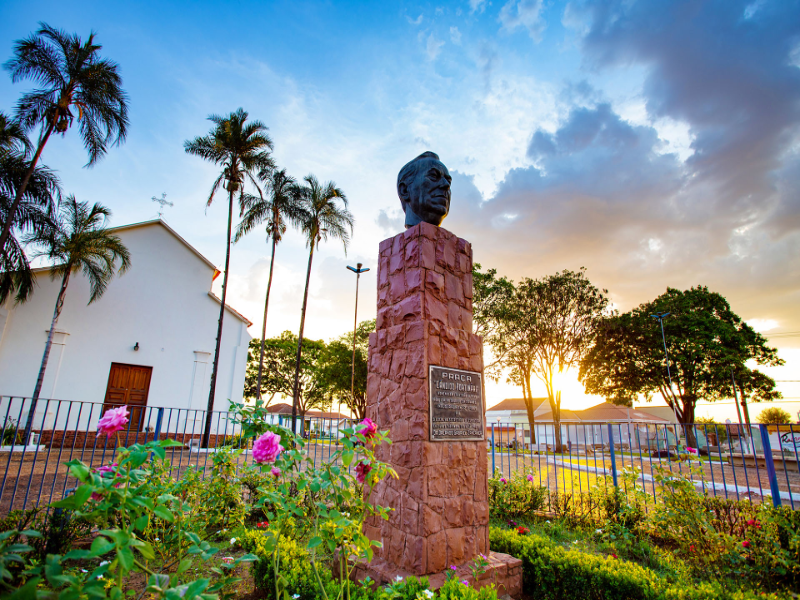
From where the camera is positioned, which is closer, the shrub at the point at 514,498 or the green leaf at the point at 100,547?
the green leaf at the point at 100,547

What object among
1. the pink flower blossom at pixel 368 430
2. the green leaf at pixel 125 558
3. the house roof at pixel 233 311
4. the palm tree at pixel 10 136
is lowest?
the green leaf at pixel 125 558

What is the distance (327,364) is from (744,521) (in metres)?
27.9

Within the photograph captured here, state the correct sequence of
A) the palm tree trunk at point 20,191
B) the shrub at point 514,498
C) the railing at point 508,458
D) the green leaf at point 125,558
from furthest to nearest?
the palm tree trunk at point 20,191 → the shrub at point 514,498 → the railing at point 508,458 → the green leaf at point 125,558

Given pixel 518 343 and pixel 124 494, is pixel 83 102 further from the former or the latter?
pixel 518 343

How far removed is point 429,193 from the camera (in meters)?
4.60

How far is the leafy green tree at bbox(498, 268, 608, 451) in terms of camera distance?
22.5 m

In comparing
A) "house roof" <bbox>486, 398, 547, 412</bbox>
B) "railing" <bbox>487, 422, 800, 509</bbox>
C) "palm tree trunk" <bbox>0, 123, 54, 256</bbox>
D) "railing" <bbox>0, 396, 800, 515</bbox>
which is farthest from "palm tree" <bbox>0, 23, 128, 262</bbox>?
"house roof" <bbox>486, 398, 547, 412</bbox>

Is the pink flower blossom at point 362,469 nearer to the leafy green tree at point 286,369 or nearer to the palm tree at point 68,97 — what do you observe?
the palm tree at point 68,97

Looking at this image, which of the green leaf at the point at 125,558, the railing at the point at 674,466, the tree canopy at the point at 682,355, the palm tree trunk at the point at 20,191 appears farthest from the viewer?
the tree canopy at the point at 682,355

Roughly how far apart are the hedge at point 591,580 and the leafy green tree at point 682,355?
21.8 m

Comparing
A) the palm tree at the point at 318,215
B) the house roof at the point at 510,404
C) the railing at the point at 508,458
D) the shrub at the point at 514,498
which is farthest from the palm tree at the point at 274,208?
the house roof at the point at 510,404

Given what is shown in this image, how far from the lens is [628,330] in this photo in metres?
25.8

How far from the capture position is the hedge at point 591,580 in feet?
10.3

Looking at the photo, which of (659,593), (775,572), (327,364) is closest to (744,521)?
(775,572)
